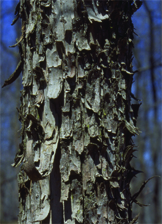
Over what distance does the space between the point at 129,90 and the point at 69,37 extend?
411 millimetres

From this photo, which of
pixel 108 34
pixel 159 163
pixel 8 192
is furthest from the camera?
pixel 8 192

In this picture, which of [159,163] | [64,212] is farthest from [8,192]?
[64,212]

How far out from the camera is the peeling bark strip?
1.12 meters

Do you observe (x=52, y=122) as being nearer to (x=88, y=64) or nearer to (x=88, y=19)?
(x=88, y=64)

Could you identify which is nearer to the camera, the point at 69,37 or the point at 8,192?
the point at 69,37

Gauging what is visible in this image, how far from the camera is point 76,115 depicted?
115cm

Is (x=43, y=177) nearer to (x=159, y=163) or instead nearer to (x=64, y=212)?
(x=64, y=212)

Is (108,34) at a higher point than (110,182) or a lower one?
higher

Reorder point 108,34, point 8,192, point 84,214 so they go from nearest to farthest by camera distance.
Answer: point 84,214 < point 108,34 < point 8,192

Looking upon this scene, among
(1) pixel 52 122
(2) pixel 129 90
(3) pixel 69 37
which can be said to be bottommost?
(1) pixel 52 122

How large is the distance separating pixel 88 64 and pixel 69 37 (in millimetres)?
158

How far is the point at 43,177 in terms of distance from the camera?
43.9 inches

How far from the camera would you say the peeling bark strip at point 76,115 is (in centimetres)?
112

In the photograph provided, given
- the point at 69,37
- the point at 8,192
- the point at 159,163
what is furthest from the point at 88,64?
the point at 8,192
